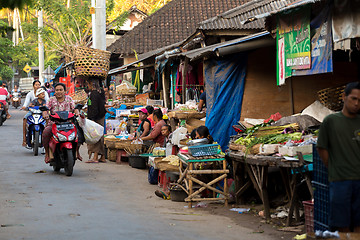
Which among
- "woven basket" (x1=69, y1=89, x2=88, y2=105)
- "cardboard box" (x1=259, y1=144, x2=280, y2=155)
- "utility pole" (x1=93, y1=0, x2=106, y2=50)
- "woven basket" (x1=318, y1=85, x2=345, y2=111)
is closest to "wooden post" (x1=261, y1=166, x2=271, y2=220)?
"cardboard box" (x1=259, y1=144, x2=280, y2=155)

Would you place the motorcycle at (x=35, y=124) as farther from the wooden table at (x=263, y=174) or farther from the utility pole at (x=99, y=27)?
the wooden table at (x=263, y=174)

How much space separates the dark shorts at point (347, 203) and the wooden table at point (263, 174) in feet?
5.18

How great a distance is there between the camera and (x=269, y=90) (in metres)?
12.3

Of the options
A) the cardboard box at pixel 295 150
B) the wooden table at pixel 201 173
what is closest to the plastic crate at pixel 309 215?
the cardboard box at pixel 295 150

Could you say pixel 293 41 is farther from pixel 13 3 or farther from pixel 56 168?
pixel 56 168

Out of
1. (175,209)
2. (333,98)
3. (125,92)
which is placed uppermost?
(125,92)

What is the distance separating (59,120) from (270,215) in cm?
565

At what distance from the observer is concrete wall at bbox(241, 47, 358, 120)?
11891mm

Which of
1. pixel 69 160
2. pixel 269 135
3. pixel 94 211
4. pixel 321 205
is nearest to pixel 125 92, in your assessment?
pixel 69 160

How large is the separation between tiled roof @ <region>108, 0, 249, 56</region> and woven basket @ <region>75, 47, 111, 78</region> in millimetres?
9525

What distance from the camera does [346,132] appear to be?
5727 mm

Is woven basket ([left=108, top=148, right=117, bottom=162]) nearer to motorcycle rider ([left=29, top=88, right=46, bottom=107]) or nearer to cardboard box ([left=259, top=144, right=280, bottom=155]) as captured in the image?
motorcycle rider ([left=29, top=88, right=46, bottom=107])

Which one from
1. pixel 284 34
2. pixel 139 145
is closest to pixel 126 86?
pixel 139 145

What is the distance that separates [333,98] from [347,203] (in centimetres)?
460
